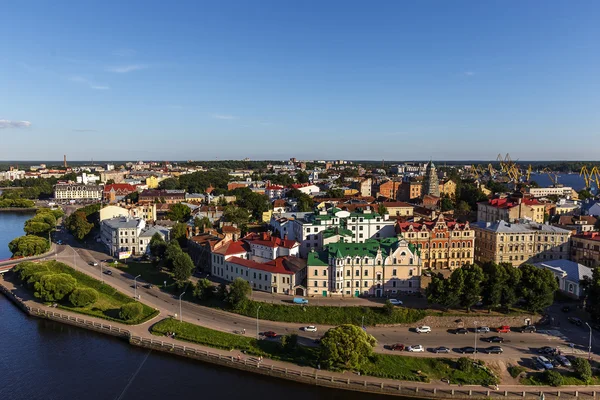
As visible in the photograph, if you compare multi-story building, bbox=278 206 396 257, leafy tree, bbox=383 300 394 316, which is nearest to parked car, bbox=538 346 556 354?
leafy tree, bbox=383 300 394 316

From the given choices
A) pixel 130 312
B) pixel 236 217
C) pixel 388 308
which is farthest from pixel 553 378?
pixel 236 217

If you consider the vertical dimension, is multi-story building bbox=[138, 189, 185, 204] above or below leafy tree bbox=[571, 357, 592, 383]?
above

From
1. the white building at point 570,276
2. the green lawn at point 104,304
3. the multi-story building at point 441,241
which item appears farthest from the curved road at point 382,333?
the multi-story building at point 441,241

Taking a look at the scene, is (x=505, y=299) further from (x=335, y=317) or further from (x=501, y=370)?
(x=335, y=317)

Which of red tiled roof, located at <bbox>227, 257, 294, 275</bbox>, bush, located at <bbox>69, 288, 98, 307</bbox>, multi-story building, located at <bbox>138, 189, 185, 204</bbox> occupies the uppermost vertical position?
multi-story building, located at <bbox>138, 189, 185, 204</bbox>

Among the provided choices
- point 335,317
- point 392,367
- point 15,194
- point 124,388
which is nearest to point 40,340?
point 124,388

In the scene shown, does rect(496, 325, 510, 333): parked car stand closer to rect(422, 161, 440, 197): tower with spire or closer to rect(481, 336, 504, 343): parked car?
rect(481, 336, 504, 343): parked car

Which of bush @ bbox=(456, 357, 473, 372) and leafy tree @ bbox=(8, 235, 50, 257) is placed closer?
bush @ bbox=(456, 357, 473, 372)
